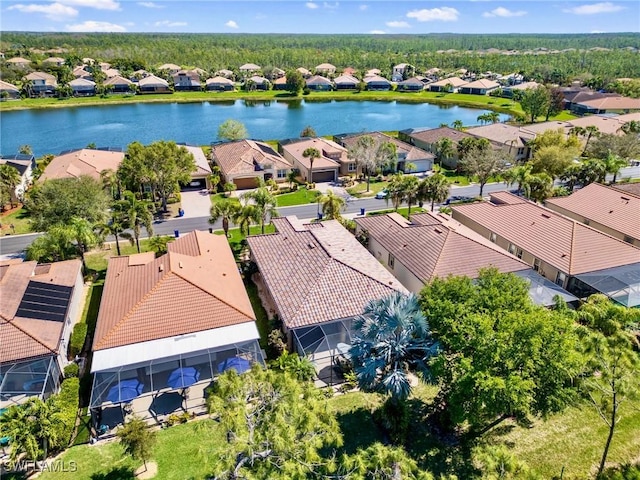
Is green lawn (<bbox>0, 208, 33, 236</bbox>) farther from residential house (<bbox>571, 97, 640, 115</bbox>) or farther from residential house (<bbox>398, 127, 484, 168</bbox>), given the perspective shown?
residential house (<bbox>571, 97, 640, 115</bbox>)

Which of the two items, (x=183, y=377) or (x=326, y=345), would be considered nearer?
(x=183, y=377)

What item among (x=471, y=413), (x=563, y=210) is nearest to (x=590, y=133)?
(x=563, y=210)

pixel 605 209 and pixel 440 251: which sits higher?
pixel 605 209

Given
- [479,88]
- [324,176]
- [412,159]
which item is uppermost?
[479,88]

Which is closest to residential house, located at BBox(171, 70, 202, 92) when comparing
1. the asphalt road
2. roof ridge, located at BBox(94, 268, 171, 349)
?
the asphalt road

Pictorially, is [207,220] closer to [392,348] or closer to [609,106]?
[392,348]

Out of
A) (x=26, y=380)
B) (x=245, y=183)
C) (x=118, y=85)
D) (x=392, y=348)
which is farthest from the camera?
(x=118, y=85)

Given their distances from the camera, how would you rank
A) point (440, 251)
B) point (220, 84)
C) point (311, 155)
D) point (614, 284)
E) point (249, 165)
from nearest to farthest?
point (614, 284) < point (440, 251) < point (311, 155) < point (249, 165) < point (220, 84)

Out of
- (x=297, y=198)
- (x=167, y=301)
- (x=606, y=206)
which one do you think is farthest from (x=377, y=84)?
(x=167, y=301)

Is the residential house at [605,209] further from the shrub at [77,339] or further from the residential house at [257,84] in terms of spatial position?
the residential house at [257,84]
